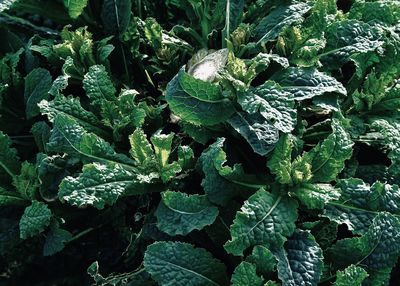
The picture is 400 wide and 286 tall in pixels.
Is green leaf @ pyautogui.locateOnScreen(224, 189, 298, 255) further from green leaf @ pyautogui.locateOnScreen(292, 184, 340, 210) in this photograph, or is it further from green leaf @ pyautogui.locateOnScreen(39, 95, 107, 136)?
green leaf @ pyautogui.locateOnScreen(39, 95, 107, 136)

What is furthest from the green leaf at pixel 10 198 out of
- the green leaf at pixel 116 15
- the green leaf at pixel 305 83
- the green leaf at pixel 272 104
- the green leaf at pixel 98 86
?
the green leaf at pixel 305 83

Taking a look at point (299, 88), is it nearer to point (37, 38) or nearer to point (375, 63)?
point (375, 63)

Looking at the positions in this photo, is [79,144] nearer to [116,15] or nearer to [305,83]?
[116,15]

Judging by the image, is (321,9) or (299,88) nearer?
(299,88)

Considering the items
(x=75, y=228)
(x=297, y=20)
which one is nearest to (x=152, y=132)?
(x=75, y=228)

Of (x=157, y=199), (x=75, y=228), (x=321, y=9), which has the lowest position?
(x=75, y=228)

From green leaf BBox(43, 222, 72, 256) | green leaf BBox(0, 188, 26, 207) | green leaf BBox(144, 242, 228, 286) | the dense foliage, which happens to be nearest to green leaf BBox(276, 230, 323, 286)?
the dense foliage
